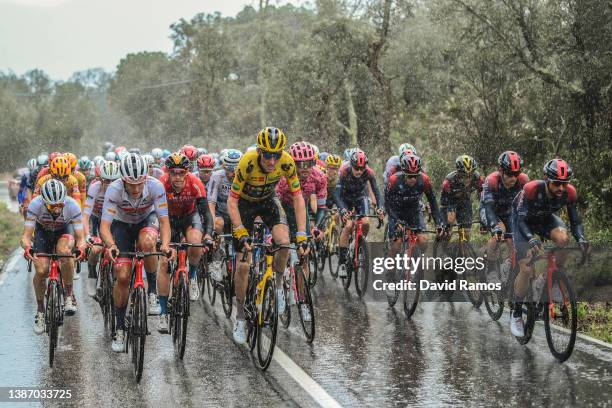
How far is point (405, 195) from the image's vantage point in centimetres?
1147

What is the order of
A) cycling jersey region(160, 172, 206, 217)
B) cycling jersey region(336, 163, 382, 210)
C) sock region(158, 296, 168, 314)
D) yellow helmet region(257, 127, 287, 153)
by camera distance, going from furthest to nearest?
cycling jersey region(336, 163, 382, 210)
cycling jersey region(160, 172, 206, 217)
sock region(158, 296, 168, 314)
yellow helmet region(257, 127, 287, 153)

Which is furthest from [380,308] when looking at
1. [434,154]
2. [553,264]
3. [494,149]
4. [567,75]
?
[434,154]

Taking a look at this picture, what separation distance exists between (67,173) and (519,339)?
6612 mm

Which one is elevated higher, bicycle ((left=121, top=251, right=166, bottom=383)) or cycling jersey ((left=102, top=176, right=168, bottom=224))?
cycling jersey ((left=102, top=176, right=168, bottom=224))

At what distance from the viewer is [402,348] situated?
882 cm

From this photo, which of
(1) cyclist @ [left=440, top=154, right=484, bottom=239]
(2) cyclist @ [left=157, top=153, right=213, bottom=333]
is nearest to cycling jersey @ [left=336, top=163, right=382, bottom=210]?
(1) cyclist @ [left=440, top=154, right=484, bottom=239]

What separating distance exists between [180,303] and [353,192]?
5.40 m

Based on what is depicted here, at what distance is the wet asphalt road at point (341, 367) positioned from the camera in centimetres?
696

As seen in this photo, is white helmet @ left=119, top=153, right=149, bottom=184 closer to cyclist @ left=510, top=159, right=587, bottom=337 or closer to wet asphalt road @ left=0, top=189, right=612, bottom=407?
wet asphalt road @ left=0, top=189, right=612, bottom=407

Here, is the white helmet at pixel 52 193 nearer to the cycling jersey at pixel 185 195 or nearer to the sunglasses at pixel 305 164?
the cycling jersey at pixel 185 195

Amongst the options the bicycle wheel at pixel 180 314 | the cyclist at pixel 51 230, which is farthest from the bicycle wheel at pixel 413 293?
the cyclist at pixel 51 230

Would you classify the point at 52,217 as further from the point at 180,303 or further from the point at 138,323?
the point at 138,323

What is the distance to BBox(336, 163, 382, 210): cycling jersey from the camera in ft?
43.8

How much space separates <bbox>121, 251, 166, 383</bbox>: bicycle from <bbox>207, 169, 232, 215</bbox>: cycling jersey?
3.92 m
